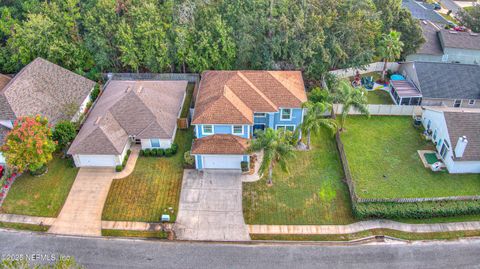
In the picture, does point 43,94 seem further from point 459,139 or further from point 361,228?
point 459,139

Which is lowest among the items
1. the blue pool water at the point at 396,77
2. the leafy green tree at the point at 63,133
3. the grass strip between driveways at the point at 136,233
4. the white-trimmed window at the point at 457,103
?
the grass strip between driveways at the point at 136,233

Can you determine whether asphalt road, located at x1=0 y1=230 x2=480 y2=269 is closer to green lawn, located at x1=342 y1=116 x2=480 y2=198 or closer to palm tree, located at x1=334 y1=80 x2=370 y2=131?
green lawn, located at x1=342 y1=116 x2=480 y2=198

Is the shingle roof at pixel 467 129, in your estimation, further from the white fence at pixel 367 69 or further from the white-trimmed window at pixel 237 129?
the white-trimmed window at pixel 237 129

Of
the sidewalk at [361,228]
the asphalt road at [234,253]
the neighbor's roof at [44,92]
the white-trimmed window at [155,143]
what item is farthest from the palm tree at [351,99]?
the neighbor's roof at [44,92]

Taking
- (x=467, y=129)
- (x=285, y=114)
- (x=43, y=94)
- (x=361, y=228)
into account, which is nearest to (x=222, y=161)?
(x=285, y=114)

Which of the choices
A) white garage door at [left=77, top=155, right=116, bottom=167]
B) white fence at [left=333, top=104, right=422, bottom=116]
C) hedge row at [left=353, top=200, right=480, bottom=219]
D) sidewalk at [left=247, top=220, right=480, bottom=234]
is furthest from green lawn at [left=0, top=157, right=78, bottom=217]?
white fence at [left=333, top=104, right=422, bottom=116]

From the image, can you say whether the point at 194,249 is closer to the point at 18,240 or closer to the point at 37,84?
the point at 18,240
